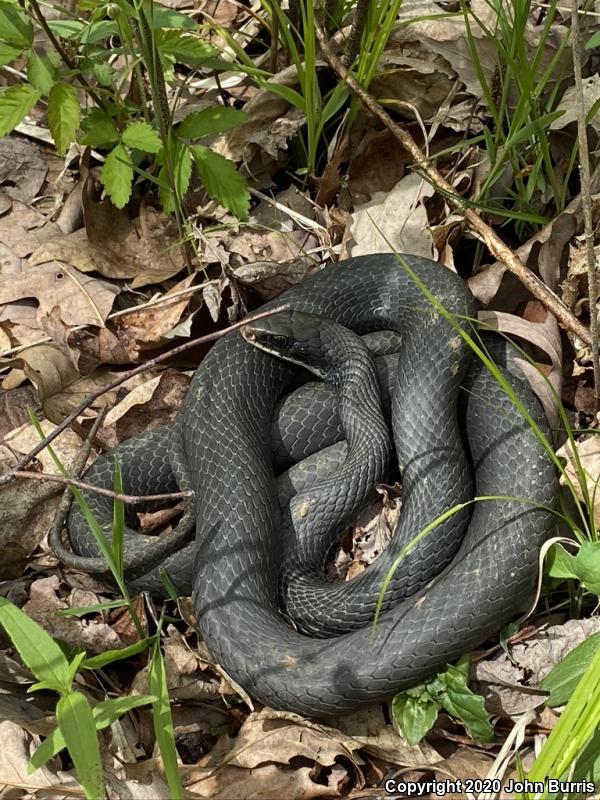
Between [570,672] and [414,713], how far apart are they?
0.76m

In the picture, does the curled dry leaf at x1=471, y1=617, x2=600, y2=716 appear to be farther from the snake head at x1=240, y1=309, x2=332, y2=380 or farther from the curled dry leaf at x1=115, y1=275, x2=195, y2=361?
the curled dry leaf at x1=115, y1=275, x2=195, y2=361

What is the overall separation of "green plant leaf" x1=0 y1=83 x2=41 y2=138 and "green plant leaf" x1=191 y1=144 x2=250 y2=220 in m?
1.04

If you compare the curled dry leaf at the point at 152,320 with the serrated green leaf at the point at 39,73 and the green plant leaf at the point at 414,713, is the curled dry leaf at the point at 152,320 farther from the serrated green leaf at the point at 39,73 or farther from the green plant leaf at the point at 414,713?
the green plant leaf at the point at 414,713

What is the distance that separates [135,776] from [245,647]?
784mm

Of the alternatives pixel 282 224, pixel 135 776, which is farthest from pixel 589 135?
pixel 135 776

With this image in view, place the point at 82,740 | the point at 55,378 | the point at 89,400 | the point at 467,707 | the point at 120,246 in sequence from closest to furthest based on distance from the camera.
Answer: the point at 82,740, the point at 467,707, the point at 89,400, the point at 55,378, the point at 120,246

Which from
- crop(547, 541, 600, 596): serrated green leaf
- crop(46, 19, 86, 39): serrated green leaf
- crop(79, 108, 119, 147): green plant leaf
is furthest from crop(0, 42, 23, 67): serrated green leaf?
crop(547, 541, 600, 596): serrated green leaf

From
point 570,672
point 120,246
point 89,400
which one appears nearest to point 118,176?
point 120,246

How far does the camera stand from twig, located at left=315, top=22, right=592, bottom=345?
16.9 ft

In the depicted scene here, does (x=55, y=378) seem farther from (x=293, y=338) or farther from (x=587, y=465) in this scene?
(x=587, y=465)

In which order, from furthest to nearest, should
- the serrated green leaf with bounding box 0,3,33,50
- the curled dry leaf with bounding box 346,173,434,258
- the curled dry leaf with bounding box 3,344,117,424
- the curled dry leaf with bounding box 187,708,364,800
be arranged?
the curled dry leaf with bounding box 346,173,434,258 → the curled dry leaf with bounding box 3,344,117,424 → the serrated green leaf with bounding box 0,3,33,50 → the curled dry leaf with bounding box 187,708,364,800

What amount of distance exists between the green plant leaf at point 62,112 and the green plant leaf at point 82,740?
307cm

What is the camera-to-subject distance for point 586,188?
4.05 m

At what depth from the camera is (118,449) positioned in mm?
5414
